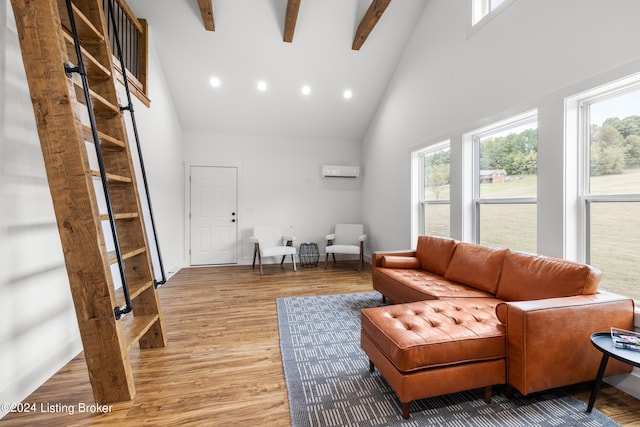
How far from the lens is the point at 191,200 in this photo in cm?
525

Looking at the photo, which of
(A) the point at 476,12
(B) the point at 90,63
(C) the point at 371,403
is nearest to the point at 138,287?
(B) the point at 90,63

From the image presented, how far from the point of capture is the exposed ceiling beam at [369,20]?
3340 mm

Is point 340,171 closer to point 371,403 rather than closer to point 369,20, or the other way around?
point 369,20

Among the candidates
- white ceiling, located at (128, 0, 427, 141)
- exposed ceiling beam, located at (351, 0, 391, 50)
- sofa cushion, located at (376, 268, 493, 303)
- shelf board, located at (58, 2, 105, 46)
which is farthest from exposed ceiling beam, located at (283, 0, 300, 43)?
sofa cushion, located at (376, 268, 493, 303)

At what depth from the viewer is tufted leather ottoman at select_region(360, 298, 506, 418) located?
57.9 inches

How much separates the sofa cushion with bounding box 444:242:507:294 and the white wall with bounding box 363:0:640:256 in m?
0.38

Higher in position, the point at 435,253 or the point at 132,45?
the point at 132,45

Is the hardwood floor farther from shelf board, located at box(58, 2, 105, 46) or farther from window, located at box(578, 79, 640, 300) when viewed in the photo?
shelf board, located at box(58, 2, 105, 46)

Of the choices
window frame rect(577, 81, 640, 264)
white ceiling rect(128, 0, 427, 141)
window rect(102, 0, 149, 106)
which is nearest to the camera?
window frame rect(577, 81, 640, 264)

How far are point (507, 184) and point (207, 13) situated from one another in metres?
3.92

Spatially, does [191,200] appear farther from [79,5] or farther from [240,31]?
[79,5]

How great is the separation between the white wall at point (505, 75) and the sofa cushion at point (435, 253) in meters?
0.35

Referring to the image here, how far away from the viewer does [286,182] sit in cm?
566

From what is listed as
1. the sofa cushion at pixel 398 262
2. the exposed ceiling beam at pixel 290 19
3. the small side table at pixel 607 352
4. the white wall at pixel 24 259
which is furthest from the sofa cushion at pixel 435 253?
the white wall at pixel 24 259
